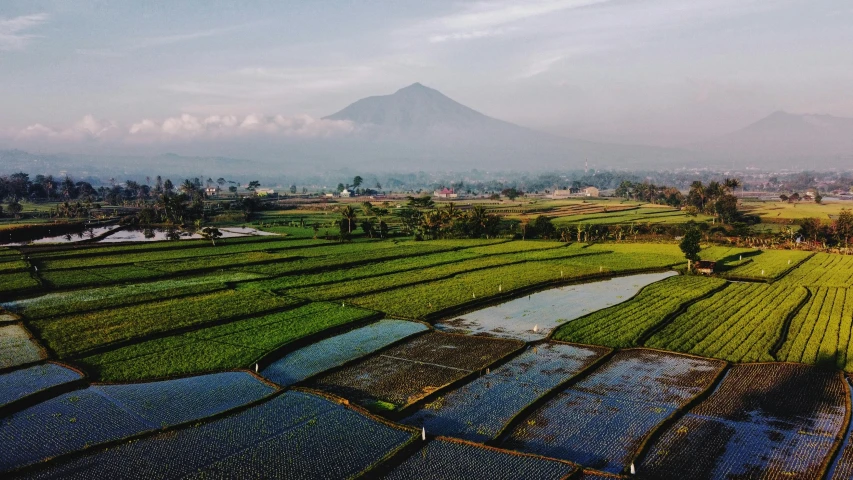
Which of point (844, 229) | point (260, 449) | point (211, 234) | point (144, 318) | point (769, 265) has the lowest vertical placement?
point (260, 449)

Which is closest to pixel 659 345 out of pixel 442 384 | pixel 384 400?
pixel 442 384

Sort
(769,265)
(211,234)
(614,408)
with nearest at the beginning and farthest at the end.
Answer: (614,408), (769,265), (211,234)

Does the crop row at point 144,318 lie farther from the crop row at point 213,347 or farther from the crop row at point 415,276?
the crop row at point 415,276

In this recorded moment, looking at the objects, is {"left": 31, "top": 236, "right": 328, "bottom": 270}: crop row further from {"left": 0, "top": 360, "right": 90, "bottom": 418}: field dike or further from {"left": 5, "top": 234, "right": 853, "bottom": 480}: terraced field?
{"left": 0, "top": 360, "right": 90, "bottom": 418}: field dike

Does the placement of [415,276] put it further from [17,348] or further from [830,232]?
[830,232]

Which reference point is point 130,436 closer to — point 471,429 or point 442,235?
point 471,429

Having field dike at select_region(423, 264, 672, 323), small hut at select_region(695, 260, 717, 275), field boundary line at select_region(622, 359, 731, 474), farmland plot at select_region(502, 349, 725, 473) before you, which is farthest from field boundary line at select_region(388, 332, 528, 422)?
small hut at select_region(695, 260, 717, 275)

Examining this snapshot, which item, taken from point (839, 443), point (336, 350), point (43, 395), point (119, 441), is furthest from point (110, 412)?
point (839, 443)
